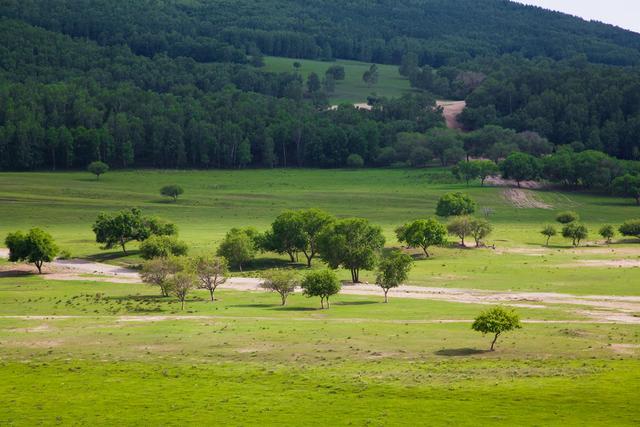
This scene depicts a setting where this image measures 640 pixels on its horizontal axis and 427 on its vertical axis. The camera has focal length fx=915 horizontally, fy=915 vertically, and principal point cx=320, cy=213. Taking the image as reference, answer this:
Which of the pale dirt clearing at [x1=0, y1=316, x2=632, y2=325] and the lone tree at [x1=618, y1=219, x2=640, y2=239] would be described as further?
the lone tree at [x1=618, y1=219, x2=640, y2=239]

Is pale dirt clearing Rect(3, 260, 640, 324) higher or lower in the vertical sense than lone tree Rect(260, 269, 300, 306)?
lower

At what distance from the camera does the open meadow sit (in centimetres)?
4938

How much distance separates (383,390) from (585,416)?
441 inches

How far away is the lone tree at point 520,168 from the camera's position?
186 meters

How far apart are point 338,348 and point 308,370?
228 inches

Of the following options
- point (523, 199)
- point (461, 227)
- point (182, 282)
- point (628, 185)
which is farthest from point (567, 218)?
point (182, 282)

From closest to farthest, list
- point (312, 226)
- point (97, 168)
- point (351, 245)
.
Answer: point (351, 245) < point (312, 226) < point (97, 168)

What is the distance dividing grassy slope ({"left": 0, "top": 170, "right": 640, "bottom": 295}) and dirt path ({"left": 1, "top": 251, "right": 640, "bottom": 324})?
151 inches

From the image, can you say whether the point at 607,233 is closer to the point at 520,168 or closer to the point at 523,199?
the point at 523,199

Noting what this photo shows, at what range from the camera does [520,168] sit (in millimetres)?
186250

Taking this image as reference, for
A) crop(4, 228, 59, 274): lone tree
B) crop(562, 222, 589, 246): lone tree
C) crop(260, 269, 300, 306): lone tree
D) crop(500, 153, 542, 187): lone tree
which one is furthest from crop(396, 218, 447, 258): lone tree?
crop(500, 153, 542, 187): lone tree

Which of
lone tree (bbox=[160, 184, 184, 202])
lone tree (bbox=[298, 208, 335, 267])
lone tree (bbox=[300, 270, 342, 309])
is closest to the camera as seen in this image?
lone tree (bbox=[300, 270, 342, 309])

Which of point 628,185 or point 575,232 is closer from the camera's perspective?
point 575,232

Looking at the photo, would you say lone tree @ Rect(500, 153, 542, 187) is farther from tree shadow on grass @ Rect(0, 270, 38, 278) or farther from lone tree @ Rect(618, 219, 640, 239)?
tree shadow on grass @ Rect(0, 270, 38, 278)
